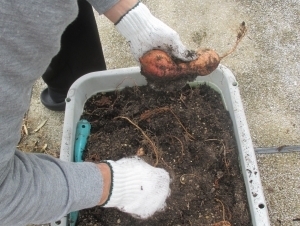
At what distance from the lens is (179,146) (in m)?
1.02

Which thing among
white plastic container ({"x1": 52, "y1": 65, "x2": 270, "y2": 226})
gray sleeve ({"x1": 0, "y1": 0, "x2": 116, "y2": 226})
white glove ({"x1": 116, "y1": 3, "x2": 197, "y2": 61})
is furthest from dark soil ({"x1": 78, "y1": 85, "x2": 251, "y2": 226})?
gray sleeve ({"x1": 0, "y1": 0, "x2": 116, "y2": 226})

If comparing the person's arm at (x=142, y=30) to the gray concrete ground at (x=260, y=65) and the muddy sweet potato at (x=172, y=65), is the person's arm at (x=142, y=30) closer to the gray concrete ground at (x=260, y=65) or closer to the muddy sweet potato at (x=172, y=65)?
the muddy sweet potato at (x=172, y=65)

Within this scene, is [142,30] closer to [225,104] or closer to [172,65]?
[172,65]

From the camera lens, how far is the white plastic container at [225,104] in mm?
879

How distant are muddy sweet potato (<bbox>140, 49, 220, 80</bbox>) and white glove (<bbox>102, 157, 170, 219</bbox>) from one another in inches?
9.4

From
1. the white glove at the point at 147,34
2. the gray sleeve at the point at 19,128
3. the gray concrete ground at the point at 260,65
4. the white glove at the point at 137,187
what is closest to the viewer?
the gray sleeve at the point at 19,128

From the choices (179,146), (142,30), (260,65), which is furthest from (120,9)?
(260,65)

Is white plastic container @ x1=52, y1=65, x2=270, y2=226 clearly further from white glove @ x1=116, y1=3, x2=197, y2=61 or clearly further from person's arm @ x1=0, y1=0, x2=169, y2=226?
person's arm @ x1=0, y1=0, x2=169, y2=226

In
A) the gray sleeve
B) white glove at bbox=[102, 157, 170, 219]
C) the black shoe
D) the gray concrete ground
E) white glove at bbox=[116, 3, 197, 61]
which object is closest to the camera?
the gray sleeve

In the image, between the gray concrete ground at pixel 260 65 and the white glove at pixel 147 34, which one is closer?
the white glove at pixel 147 34

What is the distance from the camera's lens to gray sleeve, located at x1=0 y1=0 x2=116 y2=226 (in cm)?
49

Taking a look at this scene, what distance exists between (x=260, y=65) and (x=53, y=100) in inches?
33.2

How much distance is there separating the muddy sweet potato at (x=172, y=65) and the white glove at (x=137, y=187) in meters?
0.24

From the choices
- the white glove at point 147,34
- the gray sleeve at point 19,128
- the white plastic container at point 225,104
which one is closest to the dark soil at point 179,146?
the white plastic container at point 225,104
